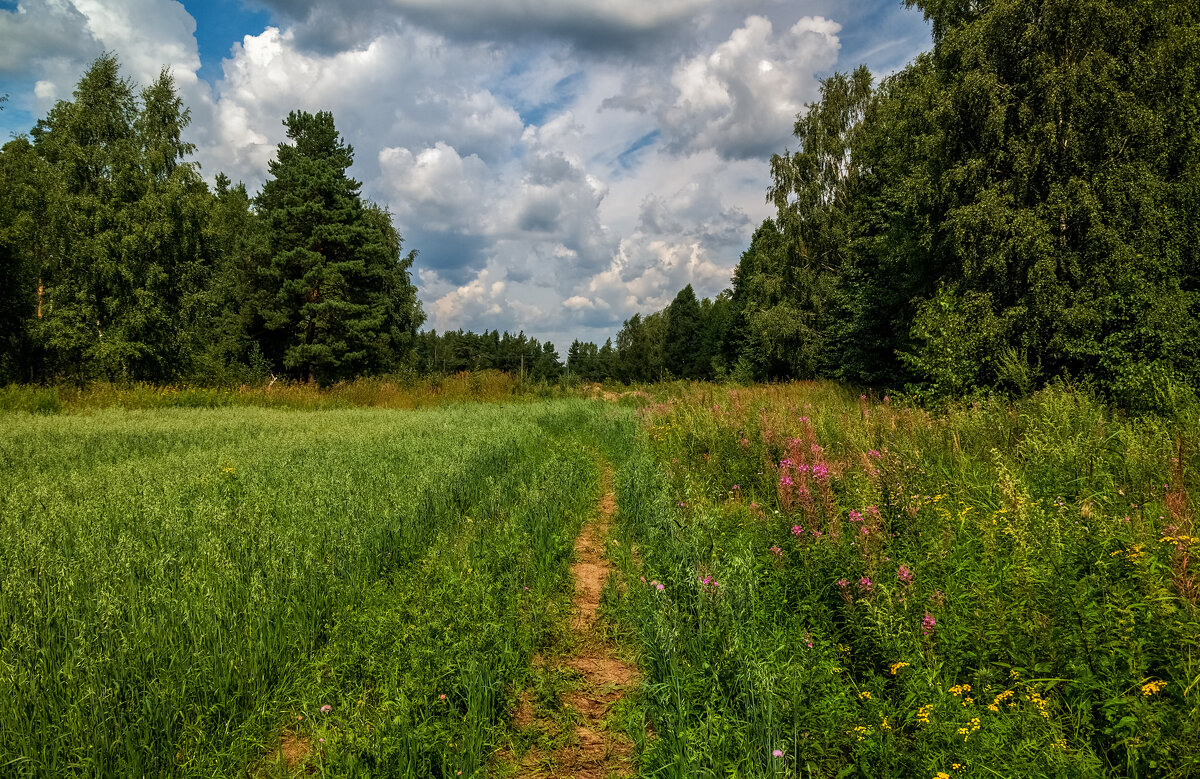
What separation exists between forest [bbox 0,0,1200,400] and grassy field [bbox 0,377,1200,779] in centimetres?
702

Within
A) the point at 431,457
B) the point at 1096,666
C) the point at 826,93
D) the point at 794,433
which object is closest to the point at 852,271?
the point at 826,93

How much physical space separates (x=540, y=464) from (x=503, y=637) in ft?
20.5

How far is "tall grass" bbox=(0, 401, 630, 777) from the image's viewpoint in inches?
105

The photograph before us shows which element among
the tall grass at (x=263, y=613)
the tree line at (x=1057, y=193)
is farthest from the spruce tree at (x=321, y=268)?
the tree line at (x=1057, y=193)

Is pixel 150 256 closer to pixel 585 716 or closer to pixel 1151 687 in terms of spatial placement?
pixel 585 716

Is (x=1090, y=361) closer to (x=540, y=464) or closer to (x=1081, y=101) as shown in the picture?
(x=1081, y=101)

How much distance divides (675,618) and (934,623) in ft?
5.23

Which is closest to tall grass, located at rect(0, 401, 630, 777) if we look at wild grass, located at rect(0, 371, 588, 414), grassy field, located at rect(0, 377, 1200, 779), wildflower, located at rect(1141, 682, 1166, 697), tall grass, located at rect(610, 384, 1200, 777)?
grassy field, located at rect(0, 377, 1200, 779)

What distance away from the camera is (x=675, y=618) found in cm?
378

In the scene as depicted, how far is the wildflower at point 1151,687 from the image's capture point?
2119mm

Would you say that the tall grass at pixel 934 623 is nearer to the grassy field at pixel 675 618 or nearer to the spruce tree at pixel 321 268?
the grassy field at pixel 675 618

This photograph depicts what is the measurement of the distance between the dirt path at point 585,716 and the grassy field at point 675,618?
0.12 meters

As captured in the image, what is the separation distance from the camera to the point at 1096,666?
2.42 metres

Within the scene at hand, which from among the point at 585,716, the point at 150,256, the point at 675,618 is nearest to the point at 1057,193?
the point at 675,618
